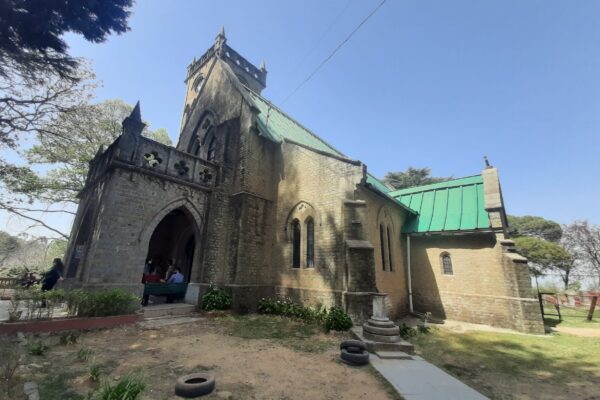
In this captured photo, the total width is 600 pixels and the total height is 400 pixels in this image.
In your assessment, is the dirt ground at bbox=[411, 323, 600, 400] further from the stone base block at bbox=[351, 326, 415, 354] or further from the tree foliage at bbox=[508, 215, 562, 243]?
the tree foliage at bbox=[508, 215, 562, 243]

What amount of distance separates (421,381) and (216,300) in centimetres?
789

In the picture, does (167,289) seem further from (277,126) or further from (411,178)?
(411,178)

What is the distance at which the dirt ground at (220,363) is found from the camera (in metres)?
4.40

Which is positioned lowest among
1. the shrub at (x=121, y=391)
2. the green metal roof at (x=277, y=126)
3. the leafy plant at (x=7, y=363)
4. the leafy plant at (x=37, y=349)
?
the leafy plant at (x=37, y=349)

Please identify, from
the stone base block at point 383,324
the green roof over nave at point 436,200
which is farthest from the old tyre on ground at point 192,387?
the green roof over nave at point 436,200

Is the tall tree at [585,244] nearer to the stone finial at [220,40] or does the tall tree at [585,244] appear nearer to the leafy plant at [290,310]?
the leafy plant at [290,310]

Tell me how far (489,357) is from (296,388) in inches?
246

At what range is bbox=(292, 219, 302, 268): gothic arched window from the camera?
1189 centimetres

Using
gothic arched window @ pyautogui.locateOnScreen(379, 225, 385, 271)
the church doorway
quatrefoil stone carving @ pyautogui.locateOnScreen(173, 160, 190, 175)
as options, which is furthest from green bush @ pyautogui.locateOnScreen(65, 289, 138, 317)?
gothic arched window @ pyautogui.locateOnScreen(379, 225, 385, 271)

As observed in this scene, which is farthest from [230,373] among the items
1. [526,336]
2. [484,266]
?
[484,266]

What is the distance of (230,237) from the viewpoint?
11.8 m

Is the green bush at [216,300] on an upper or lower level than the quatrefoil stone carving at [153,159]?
lower

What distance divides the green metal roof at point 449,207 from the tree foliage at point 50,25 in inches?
617

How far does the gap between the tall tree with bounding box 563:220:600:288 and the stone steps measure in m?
40.3
